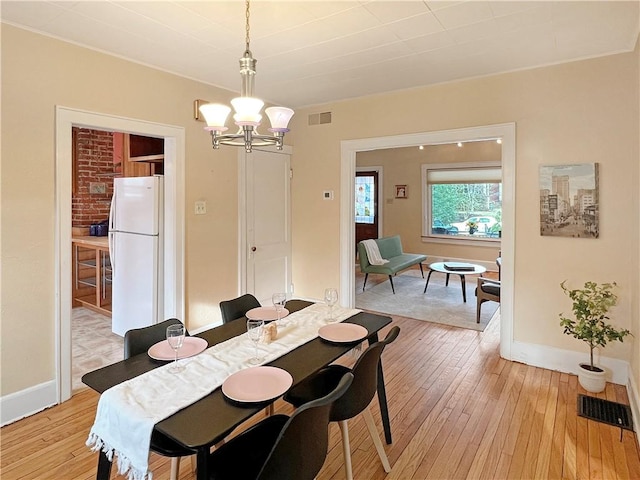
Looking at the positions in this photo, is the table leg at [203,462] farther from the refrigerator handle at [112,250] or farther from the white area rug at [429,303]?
the white area rug at [429,303]

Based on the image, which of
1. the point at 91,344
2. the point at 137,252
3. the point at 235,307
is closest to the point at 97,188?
the point at 137,252

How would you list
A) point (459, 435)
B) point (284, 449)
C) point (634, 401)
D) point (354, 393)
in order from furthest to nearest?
point (634, 401)
point (459, 435)
point (354, 393)
point (284, 449)

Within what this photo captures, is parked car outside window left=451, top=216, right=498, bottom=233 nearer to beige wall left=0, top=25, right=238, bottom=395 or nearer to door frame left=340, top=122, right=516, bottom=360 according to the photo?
door frame left=340, top=122, right=516, bottom=360

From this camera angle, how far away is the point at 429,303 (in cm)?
543

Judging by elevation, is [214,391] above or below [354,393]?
above

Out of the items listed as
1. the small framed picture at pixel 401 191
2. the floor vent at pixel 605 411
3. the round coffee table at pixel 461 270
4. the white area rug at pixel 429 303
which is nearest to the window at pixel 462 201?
the small framed picture at pixel 401 191

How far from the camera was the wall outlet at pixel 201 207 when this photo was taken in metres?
3.73

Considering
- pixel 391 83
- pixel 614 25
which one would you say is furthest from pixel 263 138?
pixel 614 25

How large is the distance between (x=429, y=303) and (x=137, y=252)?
3858mm

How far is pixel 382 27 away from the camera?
255 cm

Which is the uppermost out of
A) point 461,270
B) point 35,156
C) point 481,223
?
point 35,156

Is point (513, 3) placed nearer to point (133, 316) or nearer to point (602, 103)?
point (602, 103)

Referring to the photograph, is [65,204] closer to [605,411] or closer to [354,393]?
[354,393]

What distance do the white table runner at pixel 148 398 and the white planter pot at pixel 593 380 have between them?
2.42 meters
